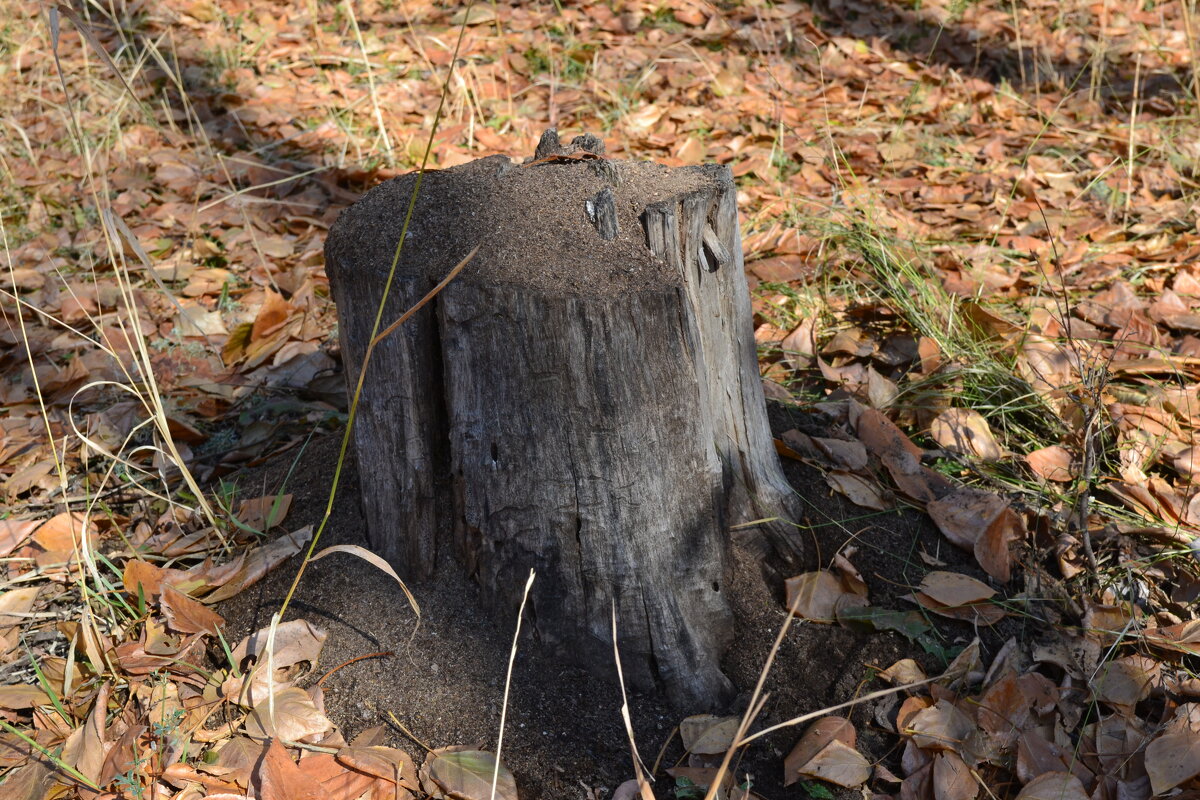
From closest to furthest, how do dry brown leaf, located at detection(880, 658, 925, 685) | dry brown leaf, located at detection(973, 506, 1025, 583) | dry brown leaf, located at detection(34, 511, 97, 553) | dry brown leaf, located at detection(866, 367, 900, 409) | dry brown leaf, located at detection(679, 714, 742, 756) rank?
dry brown leaf, located at detection(679, 714, 742, 756) < dry brown leaf, located at detection(880, 658, 925, 685) < dry brown leaf, located at detection(973, 506, 1025, 583) < dry brown leaf, located at detection(34, 511, 97, 553) < dry brown leaf, located at detection(866, 367, 900, 409)

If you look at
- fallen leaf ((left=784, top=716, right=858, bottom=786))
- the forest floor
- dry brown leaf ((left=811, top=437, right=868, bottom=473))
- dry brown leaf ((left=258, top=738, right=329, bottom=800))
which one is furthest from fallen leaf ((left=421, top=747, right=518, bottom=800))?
dry brown leaf ((left=811, top=437, right=868, bottom=473))

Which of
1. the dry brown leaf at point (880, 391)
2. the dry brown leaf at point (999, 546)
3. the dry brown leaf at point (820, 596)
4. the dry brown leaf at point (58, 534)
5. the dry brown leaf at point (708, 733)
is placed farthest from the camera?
the dry brown leaf at point (880, 391)

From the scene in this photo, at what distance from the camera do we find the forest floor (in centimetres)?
171

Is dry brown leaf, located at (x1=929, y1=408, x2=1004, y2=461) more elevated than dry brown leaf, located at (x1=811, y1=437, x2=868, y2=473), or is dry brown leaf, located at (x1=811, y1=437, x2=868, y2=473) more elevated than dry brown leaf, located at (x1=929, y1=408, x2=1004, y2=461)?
dry brown leaf, located at (x1=811, y1=437, x2=868, y2=473)

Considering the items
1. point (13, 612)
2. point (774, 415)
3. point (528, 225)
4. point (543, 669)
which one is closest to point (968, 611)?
point (774, 415)

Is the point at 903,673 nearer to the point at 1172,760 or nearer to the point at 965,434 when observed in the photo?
the point at 1172,760

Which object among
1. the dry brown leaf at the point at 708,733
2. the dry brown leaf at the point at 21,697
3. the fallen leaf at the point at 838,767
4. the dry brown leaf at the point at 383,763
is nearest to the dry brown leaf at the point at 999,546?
the fallen leaf at the point at 838,767

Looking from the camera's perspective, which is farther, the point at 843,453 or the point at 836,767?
the point at 843,453

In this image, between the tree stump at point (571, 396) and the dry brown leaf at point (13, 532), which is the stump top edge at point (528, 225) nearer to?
the tree stump at point (571, 396)

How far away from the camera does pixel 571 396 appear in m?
1.60

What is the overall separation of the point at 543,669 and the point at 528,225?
33.1 inches

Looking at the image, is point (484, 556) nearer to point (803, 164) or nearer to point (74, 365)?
point (74, 365)

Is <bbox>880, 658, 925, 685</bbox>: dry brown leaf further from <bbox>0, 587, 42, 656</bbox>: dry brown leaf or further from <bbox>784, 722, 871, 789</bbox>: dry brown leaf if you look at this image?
<bbox>0, 587, 42, 656</bbox>: dry brown leaf

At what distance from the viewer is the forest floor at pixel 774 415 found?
5.60 ft
